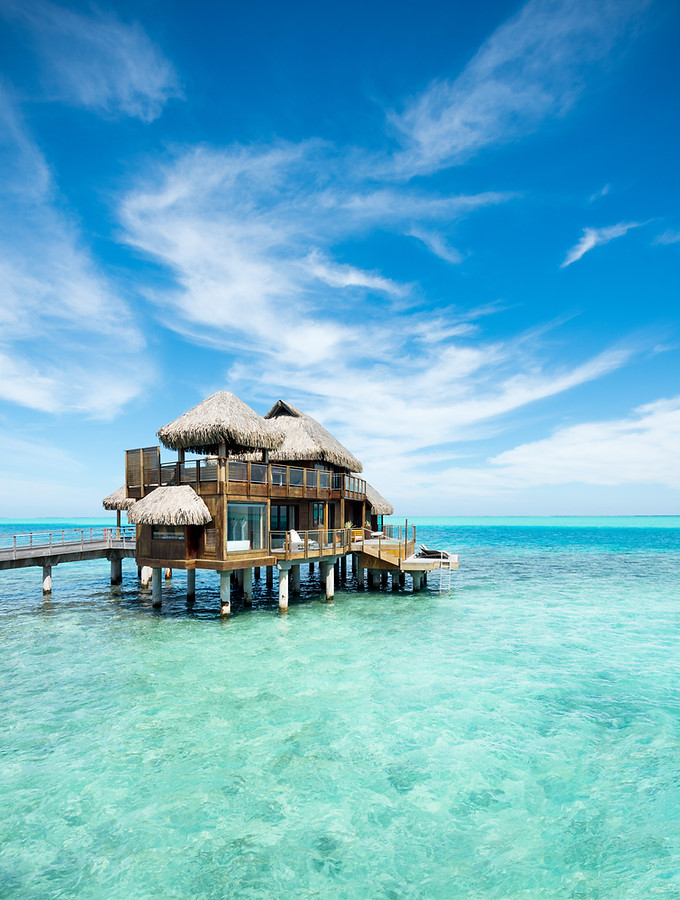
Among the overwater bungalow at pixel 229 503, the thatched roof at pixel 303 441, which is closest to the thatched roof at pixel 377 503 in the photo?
the thatched roof at pixel 303 441

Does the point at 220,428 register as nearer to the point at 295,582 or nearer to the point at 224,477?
the point at 224,477

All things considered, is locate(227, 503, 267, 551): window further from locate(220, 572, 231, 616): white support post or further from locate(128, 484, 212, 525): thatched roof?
locate(220, 572, 231, 616): white support post

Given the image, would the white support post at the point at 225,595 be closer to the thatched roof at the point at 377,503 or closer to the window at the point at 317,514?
the window at the point at 317,514

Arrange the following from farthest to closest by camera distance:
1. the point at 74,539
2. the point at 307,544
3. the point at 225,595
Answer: the point at 74,539 < the point at 307,544 < the point at 225,595

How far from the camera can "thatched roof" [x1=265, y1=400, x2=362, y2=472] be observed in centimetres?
2942

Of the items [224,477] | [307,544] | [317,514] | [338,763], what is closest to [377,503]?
[317,514]

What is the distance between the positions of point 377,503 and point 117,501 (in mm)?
19118

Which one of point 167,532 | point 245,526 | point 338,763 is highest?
point 245,526

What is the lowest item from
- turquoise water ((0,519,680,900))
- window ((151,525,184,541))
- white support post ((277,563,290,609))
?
turquoise water ((0,519,680,900))

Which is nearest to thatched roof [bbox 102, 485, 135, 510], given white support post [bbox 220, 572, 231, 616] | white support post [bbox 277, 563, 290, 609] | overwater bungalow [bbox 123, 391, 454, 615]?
overwater bungalow [bbox 123, 391, 454, 615]

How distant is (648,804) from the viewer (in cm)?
931

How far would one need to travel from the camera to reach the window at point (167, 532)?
22.0 meters

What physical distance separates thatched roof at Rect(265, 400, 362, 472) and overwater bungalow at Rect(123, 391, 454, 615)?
0.10 m

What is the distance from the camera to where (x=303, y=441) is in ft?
98.1
